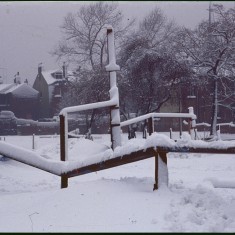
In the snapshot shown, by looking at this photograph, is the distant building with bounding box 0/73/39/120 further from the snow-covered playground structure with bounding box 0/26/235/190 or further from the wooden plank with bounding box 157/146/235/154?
the wooden plank with bounding box 157/146/235/154

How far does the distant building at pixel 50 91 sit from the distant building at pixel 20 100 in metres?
0.93

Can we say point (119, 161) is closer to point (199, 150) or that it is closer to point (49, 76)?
point (199, 150)

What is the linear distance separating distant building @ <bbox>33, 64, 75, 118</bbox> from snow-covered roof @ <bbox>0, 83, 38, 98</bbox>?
4.03 ft

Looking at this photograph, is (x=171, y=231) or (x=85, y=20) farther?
(x=85, y=20)

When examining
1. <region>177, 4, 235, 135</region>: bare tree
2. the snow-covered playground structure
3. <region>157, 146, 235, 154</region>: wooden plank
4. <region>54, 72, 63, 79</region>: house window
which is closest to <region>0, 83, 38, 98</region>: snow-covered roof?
<region>54, 72, 63, 79</region>: house window

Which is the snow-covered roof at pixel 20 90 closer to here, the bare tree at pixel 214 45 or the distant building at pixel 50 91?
the distant building at pixel 50 91

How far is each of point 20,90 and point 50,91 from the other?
3686 millimetres

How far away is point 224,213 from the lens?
13.4 feet

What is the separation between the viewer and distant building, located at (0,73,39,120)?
166ft

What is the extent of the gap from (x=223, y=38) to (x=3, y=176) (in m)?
19.4

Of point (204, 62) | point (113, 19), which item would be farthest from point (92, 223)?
A: point (113, 19)

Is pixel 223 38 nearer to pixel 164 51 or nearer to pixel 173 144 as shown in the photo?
pixel 164 51

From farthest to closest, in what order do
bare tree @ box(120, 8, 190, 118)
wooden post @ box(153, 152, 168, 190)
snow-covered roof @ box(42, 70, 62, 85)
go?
snow-covered roof @ box(42, 70, 62, 85), bare tree @ box(120, 8, 190, 118), wooden post @ box(153, 152, 168, 190)

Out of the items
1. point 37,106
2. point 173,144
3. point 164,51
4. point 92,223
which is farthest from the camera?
point 37,106
